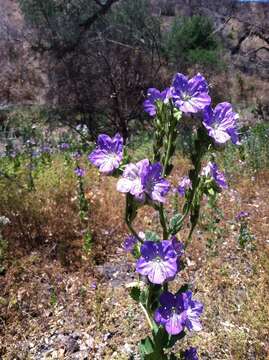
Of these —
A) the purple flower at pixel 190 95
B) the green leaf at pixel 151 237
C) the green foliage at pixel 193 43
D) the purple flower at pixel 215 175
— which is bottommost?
the green foliage at pixel 193 43

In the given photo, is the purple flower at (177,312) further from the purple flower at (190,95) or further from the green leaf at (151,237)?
the purple flower at (190,95)

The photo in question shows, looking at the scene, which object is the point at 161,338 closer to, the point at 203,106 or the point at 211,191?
the point at 211,191

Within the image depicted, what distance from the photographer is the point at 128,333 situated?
11.0ft

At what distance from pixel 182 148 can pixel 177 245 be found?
6.36 m

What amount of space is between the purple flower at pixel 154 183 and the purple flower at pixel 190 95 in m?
0.25

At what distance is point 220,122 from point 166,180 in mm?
323

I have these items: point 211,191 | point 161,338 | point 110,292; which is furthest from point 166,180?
point 110,292

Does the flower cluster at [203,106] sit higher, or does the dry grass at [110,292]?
the flower cluster at [203,106]

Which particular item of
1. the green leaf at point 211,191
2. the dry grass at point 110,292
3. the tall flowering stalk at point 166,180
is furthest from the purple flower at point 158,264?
the dry grass at point 110,292

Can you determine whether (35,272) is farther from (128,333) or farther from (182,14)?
(182,14)

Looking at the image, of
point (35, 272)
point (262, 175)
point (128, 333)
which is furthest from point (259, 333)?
point (262, 175)

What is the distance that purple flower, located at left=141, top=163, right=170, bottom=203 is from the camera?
1688 mm

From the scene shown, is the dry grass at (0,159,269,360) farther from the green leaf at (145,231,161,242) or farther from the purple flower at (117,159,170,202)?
the purple flower at (117,159,170,202)

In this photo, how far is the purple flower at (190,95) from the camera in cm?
177
